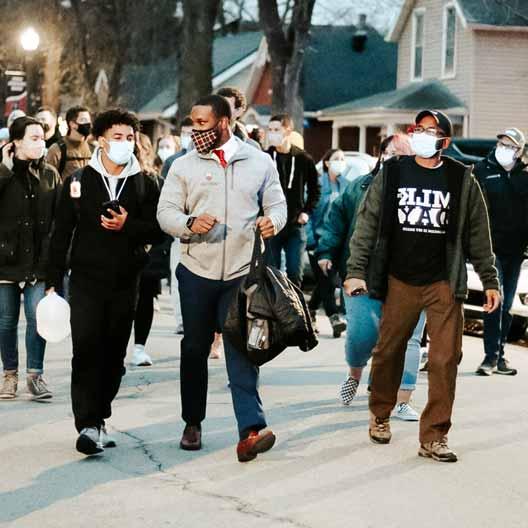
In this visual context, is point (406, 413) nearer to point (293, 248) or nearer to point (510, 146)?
point (510, 146)

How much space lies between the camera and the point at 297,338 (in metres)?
7.81

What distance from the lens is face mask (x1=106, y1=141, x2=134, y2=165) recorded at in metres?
8.12

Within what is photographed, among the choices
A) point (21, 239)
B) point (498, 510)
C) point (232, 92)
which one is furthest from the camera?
point (232, 92)

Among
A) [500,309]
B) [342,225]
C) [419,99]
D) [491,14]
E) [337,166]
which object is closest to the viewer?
[342,225]

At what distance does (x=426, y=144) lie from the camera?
7.99m

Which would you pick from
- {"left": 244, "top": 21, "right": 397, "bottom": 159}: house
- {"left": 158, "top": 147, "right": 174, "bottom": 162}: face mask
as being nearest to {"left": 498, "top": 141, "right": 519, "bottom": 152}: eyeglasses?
{"left": 158, "top": 147, "right": 174, "bottom": 162}: face mask

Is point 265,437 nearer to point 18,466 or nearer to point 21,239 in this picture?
point 18,466

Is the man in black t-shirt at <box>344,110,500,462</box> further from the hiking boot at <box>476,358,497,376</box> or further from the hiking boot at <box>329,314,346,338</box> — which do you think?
the hiking boot at <box>329,314,346,338</box>

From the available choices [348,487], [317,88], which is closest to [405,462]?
[348,487]

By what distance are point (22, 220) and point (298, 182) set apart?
428cm

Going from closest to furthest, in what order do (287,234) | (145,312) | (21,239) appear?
1. (21,239)
2. (145,312)
3. (287,234)

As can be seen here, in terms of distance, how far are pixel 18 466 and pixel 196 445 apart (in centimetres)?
104

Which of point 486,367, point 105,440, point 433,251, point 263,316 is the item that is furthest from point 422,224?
point 486,367

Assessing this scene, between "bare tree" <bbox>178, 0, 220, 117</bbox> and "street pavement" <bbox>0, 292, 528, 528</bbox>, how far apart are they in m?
27.0
